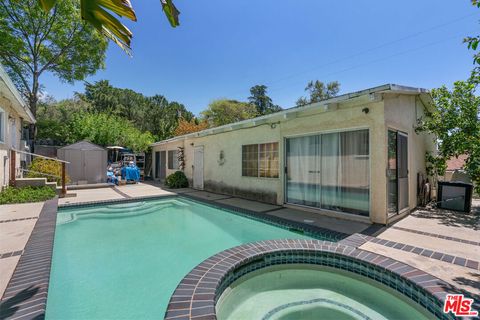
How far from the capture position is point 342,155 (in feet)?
21.2

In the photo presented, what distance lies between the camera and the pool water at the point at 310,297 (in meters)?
2.92

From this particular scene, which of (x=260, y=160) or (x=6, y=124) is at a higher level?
(x=6, y=124)

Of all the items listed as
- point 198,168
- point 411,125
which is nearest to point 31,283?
point 411,125

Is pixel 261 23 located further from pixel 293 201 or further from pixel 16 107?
pixel 16 107

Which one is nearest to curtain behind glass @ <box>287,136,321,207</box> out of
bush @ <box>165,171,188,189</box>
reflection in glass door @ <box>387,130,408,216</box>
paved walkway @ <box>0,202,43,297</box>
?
reflection in glass door @ <box>387,130,408,216</box>

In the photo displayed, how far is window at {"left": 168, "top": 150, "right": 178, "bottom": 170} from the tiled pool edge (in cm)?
1103

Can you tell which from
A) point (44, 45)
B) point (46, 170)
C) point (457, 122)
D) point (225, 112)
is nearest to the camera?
point (457, 122)

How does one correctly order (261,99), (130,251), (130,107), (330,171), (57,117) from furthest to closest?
(261,99) → (130,107) → (57,117) → (330,171) → (130,251)

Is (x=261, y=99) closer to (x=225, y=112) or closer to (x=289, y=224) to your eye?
(x=225, y=112)

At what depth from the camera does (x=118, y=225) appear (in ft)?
22.5

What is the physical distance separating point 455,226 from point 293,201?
163 inches

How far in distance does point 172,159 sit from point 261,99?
1083 inches

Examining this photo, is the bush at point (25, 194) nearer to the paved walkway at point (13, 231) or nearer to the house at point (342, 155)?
the paved walkway at point (13, 231)

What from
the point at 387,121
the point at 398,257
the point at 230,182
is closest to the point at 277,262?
the point at 398,257
